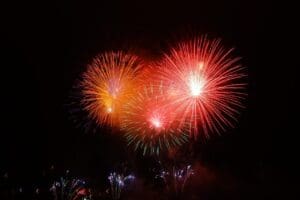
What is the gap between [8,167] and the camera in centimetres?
1936

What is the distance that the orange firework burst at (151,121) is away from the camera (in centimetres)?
2386

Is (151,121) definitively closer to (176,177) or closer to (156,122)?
(156,122)

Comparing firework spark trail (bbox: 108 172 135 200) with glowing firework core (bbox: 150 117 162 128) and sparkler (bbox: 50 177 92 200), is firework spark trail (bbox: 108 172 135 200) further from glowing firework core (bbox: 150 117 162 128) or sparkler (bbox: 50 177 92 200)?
glowing firework core (bbox: 150 117 162 128)

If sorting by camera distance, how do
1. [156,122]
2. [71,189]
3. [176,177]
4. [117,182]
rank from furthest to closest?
[117,182] < [71,189] < [176,177] < [156,122]

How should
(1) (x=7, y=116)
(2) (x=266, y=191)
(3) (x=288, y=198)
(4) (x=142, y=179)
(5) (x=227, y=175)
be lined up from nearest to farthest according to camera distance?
(1) (x=7, y=116), (3) (x=288, y=198), (2) (x=266, y=191), (5) (x=227, y=175), (4) (x=142, y=179)

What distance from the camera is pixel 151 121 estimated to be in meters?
24.1

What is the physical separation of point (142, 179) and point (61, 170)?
698 centimetres

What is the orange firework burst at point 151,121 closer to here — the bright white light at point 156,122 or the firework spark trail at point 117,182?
the bright white light at point 156,122

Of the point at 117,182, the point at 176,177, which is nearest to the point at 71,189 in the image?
the point at 117,182

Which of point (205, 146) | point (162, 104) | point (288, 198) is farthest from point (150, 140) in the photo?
point (288, 198)

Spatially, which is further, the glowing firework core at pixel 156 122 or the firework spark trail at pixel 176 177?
the firework spark trail at pixel 176 177

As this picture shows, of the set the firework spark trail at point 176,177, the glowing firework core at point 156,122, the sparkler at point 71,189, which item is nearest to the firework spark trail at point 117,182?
the sparkler at point 71,189

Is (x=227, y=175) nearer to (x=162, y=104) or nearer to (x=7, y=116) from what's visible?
(x=162, y=104)

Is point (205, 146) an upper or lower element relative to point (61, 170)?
upper
